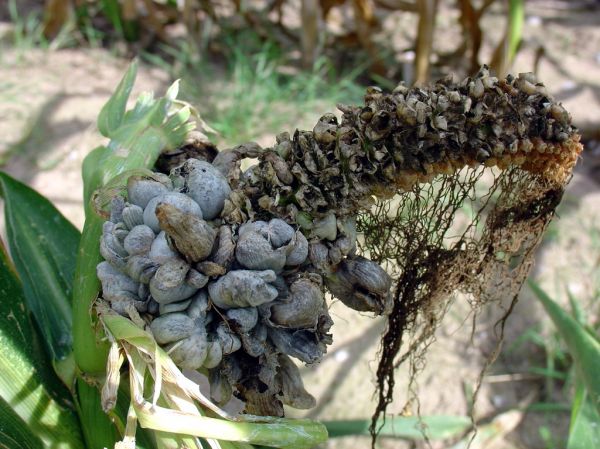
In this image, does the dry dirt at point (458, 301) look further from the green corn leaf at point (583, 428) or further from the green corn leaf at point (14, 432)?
the green corn leaf at point (14, 432)

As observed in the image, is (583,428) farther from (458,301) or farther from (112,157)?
(458,301)

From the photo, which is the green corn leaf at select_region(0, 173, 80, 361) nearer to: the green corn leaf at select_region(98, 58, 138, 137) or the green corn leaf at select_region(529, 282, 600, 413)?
the green corn leaf at select_region(98, 58, 138, 137)

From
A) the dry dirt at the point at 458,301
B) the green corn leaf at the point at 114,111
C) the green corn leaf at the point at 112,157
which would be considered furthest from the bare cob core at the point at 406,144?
the dry dirt at the point at 458,301

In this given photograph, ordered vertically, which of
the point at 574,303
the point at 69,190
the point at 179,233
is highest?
the point at 574,303

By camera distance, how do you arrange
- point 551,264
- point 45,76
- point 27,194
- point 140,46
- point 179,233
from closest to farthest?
point 179,233
point 27,194
point 551,264
point 45,76
point 140,46

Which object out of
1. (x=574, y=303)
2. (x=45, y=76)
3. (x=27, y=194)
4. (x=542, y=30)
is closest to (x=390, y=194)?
(x=27, y=194)

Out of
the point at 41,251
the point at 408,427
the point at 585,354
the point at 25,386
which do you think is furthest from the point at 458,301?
the point at 25,386

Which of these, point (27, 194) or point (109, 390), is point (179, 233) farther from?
point (27, 194)

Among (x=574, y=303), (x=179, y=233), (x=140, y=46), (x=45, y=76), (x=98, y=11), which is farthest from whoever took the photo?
(x=98, y=11)
